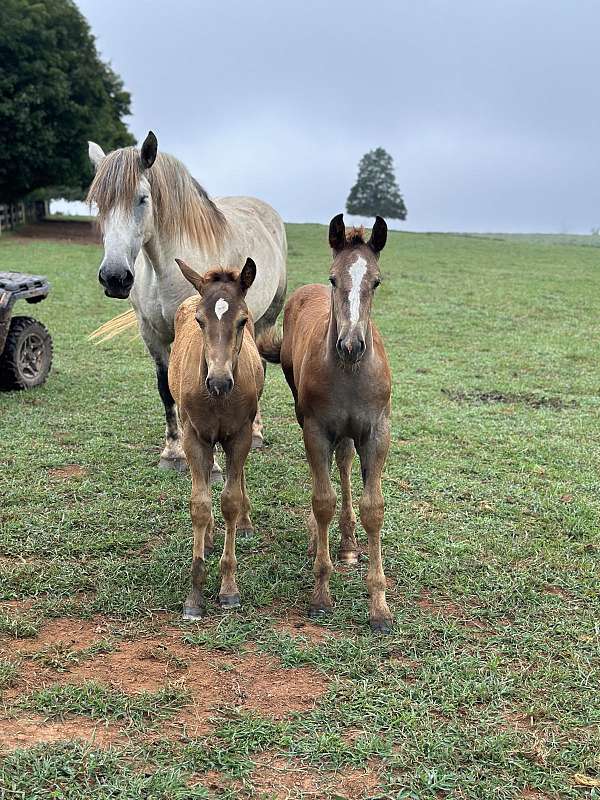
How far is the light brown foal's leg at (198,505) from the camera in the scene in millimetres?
3875

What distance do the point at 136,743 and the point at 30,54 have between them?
2941 centimetres

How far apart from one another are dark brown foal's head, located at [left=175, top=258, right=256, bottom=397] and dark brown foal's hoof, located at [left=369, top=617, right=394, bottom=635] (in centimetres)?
139

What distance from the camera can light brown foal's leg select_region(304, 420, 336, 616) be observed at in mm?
3859

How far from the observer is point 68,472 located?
5902 mm

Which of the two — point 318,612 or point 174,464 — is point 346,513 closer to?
point 318,612

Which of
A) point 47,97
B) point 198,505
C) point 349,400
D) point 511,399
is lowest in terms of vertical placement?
point 511,399

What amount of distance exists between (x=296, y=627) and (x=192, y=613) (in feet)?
1.79

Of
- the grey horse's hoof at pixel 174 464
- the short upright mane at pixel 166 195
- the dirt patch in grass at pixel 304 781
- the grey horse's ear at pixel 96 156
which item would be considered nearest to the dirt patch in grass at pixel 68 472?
the grey horse's hoof at pixel 174 464

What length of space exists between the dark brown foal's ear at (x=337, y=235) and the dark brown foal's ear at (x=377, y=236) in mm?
135

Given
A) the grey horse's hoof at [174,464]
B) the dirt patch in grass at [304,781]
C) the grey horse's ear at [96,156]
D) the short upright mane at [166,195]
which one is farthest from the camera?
the grey horse's hoof at [174,464]

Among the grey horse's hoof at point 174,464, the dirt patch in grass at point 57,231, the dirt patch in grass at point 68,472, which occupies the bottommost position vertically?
the dirt patch in grass at point 68,472

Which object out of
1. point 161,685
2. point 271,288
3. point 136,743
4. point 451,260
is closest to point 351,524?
point 161,685

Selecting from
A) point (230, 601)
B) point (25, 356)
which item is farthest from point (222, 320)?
point (25, 356)

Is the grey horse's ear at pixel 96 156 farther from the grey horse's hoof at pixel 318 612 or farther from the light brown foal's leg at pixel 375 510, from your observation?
the grey horse's hoof at pixel 318 612
